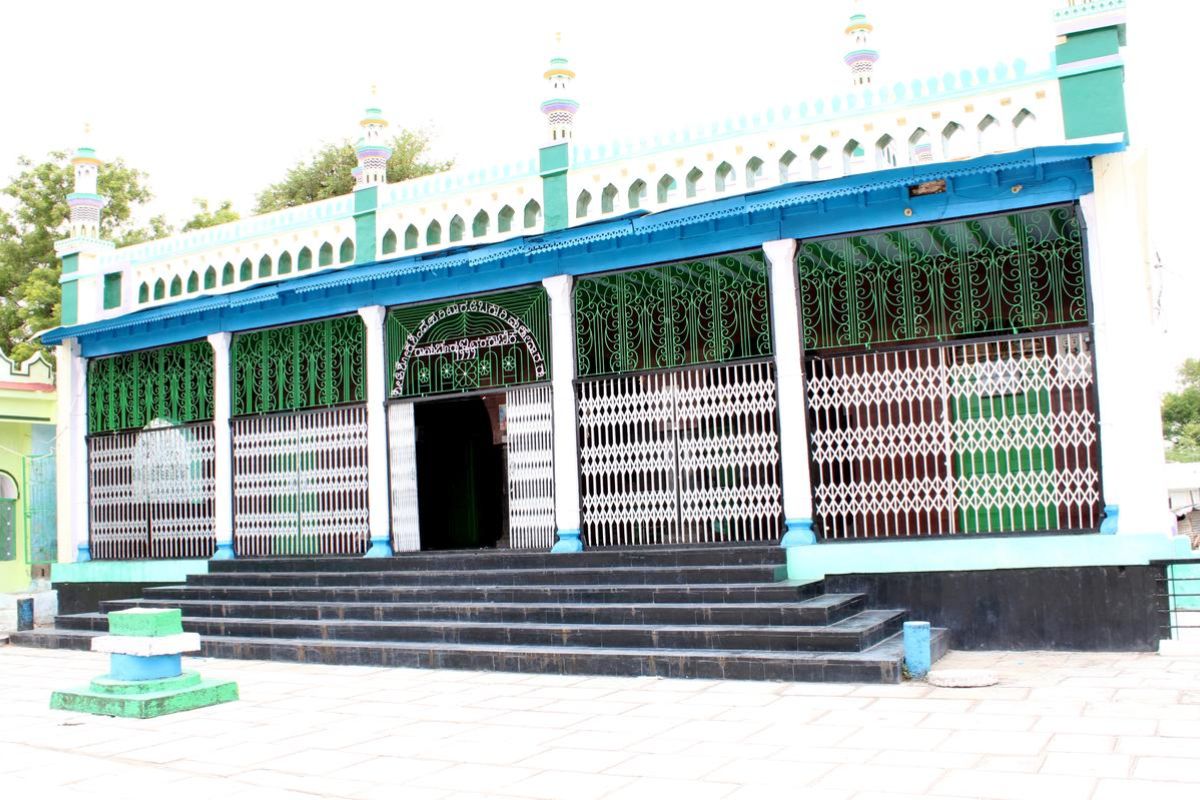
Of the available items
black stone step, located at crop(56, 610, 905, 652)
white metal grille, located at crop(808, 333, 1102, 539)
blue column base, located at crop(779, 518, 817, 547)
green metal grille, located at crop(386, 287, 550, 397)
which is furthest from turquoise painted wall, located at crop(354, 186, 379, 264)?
blue column base, located at crop(779, 518, 817, 547)

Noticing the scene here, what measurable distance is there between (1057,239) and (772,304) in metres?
2.45

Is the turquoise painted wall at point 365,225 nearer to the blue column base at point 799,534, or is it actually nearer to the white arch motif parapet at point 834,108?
the white arch motif parapet at point 834,108

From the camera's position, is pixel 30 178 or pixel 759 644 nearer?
pixel 759 644

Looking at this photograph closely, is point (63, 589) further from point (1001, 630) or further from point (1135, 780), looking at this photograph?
point (1135, 780)

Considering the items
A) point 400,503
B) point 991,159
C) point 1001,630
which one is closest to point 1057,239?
point 991,159

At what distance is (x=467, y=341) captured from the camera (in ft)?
37.2

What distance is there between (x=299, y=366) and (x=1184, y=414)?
2176 inches

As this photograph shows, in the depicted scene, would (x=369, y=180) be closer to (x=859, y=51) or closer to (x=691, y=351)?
(x=691, y=351)

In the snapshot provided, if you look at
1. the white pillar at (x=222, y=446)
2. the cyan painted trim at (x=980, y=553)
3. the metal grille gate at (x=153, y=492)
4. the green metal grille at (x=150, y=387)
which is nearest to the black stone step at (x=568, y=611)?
the cyan painted trim at (x=980, y=553)

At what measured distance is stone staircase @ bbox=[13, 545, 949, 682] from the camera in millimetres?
7781

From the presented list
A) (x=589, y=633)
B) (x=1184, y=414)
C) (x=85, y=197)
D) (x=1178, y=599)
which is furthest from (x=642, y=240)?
(x=1184, y=414)

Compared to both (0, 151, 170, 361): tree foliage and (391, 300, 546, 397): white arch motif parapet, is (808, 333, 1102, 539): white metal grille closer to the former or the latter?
(391, 300, 546, 397): white arch motif parapet

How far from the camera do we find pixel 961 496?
8820 millimetres

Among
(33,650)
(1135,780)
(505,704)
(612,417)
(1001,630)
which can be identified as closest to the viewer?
(1135,780)
